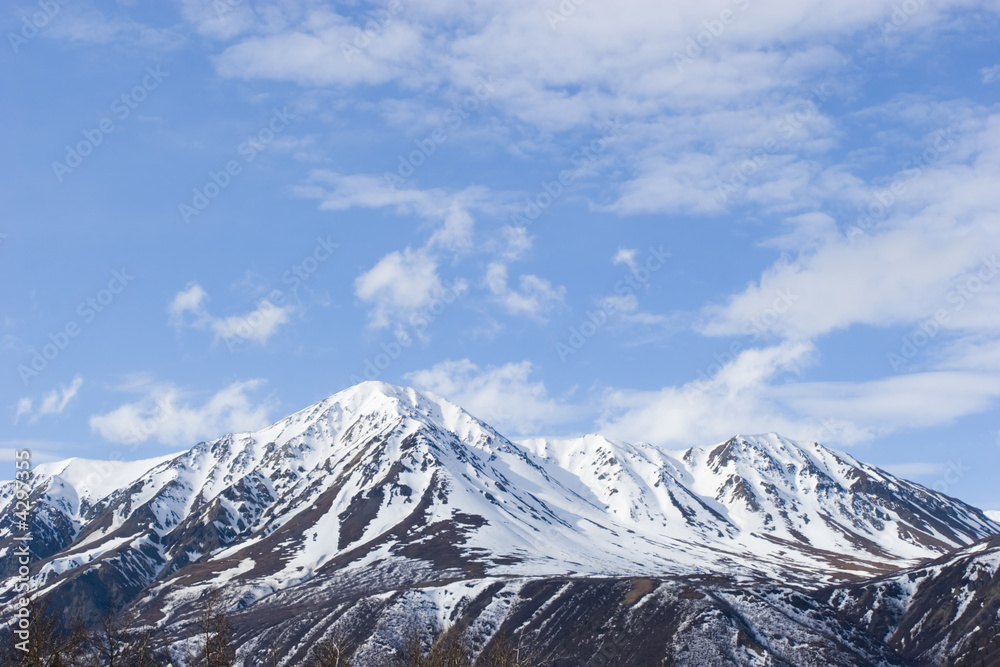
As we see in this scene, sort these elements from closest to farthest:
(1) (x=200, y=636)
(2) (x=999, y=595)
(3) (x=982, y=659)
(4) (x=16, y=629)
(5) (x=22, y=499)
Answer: (4) (x=16, y=629)
(5) (x=22, y=499)
(3) (x=982, y=659)
(2) (x=999, y=595)
(1) (x=200, y=636)

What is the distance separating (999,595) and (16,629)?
594ft

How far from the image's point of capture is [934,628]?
17988 cm

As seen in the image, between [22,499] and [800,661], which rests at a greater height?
[22,499]

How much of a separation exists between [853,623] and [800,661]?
33407 millimetres

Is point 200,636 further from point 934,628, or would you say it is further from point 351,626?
point 934,628

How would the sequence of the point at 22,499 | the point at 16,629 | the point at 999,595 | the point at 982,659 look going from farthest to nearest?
the point at 999,595 < the point at 982,659 < the point at 22,499 < the point at 16,629

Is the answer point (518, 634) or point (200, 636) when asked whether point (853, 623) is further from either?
point (200, 636)

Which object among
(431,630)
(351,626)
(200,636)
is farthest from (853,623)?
(200,636)

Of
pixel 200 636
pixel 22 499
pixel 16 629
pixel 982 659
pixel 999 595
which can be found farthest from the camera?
pixel 200 636

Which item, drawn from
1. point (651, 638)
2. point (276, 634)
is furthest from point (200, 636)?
point (651, 638)

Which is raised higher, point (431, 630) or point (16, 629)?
point (16, 629)

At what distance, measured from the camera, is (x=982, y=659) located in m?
157

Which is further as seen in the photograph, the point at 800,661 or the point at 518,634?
the point at 518,634

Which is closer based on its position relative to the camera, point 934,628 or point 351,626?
point 934,628
